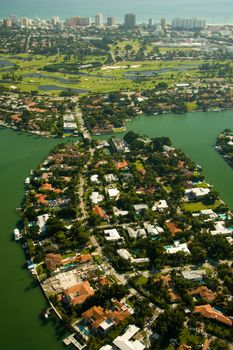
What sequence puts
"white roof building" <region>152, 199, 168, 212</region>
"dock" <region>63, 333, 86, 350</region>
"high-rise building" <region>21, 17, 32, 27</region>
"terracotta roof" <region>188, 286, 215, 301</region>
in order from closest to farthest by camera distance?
"dock" <region>63, 333, 86, 350</region>, "terracotta roof" <region>188, 286, 215, 301</region>, "white roof building" <region>152, 199, 168, 212</region>, "high-rise building" <region>21, 17, 32, 27</region>

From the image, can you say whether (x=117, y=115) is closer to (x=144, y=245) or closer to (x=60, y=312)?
(x=144, y=245)

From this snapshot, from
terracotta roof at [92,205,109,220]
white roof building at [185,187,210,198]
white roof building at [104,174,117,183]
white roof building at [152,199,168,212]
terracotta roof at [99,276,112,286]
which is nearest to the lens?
terracotta roof at [99,276,112,286]

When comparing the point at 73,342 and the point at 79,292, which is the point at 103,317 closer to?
the point at 73,342

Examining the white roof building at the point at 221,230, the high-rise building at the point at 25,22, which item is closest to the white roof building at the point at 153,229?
the white roof building at the point at 221,230

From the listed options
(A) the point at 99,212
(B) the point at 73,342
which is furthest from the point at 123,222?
(B) the point at 73,342

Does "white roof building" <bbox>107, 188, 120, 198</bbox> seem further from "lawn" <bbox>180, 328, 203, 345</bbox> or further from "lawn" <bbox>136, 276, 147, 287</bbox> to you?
"lawn" <bbox>180, 328, 203, 345</bbox>

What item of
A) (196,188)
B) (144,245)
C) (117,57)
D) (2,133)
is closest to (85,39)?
(117,57)

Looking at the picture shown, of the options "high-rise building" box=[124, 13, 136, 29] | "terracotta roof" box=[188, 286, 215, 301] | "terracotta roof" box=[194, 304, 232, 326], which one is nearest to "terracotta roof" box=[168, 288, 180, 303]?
"terracotta roof" box=[188, 286, 215, 301]

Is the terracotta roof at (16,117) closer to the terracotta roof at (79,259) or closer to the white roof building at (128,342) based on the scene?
the terracotta roof at (79,259)
